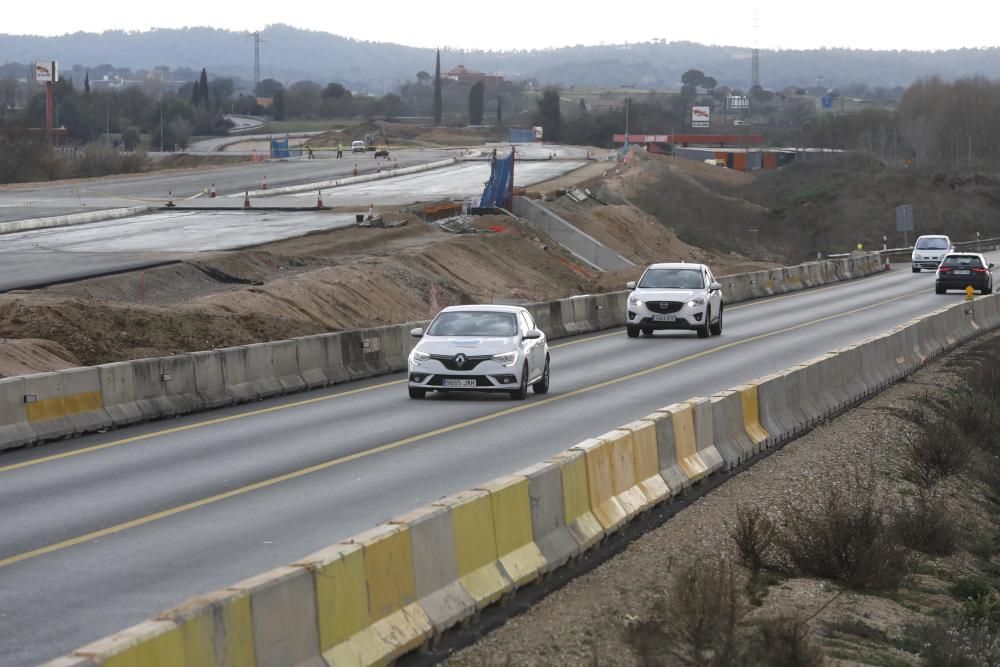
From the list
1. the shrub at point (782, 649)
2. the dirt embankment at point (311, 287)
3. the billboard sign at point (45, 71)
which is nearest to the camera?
the shrub at point (782, 649)

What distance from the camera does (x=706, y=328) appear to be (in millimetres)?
37594

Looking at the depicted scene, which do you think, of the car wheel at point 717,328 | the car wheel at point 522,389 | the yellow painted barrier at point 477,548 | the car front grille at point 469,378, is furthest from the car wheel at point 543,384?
the yellow painted barrier at point 477,548

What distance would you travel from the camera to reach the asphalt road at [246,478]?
1136 cm

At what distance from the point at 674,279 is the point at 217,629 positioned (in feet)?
101

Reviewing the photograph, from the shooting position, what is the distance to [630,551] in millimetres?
13484

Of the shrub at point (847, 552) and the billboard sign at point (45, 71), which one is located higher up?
the billboard sign at point (45, 71)

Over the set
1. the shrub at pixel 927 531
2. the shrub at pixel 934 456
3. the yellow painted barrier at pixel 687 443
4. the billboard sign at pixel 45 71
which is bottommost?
the shrub at pixel 934 456

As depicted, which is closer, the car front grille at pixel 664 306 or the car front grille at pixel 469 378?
the car front grille at pixel 469 378

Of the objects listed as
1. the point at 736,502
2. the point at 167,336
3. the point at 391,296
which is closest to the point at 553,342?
the point at 391,296

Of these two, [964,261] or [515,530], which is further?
[964,261]

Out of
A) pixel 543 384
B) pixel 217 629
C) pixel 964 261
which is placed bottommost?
pixel 964 261

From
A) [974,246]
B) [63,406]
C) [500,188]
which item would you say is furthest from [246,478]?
[974,246]

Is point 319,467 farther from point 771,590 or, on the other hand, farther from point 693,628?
point 693,628

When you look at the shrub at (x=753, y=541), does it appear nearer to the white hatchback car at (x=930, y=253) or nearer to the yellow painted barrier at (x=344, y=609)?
the yellow painted barrier at (x=344, y=609)
